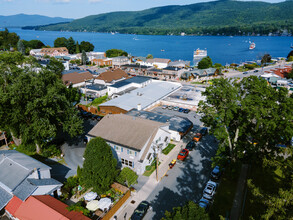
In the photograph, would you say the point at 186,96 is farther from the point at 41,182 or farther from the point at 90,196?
the point at 41,182

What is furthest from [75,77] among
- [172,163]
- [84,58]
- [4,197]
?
[4,197]

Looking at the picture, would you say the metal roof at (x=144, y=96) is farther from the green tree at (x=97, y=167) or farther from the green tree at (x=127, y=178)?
the green tree at (x=97, y=167)

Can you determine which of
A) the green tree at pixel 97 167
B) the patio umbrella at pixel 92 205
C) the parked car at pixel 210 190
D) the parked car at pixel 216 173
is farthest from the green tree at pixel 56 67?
the parked car at pixel 210 190

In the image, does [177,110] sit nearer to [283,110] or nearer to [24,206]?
[283,110]

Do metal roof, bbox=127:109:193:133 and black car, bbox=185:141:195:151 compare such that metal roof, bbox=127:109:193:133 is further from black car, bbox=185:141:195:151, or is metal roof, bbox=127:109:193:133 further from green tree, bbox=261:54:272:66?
green tree, bbox=261:54:272:66

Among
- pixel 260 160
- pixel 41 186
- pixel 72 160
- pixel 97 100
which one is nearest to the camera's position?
pixel 41 186

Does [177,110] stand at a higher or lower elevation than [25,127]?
lower

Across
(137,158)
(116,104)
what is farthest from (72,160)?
(116,104)
